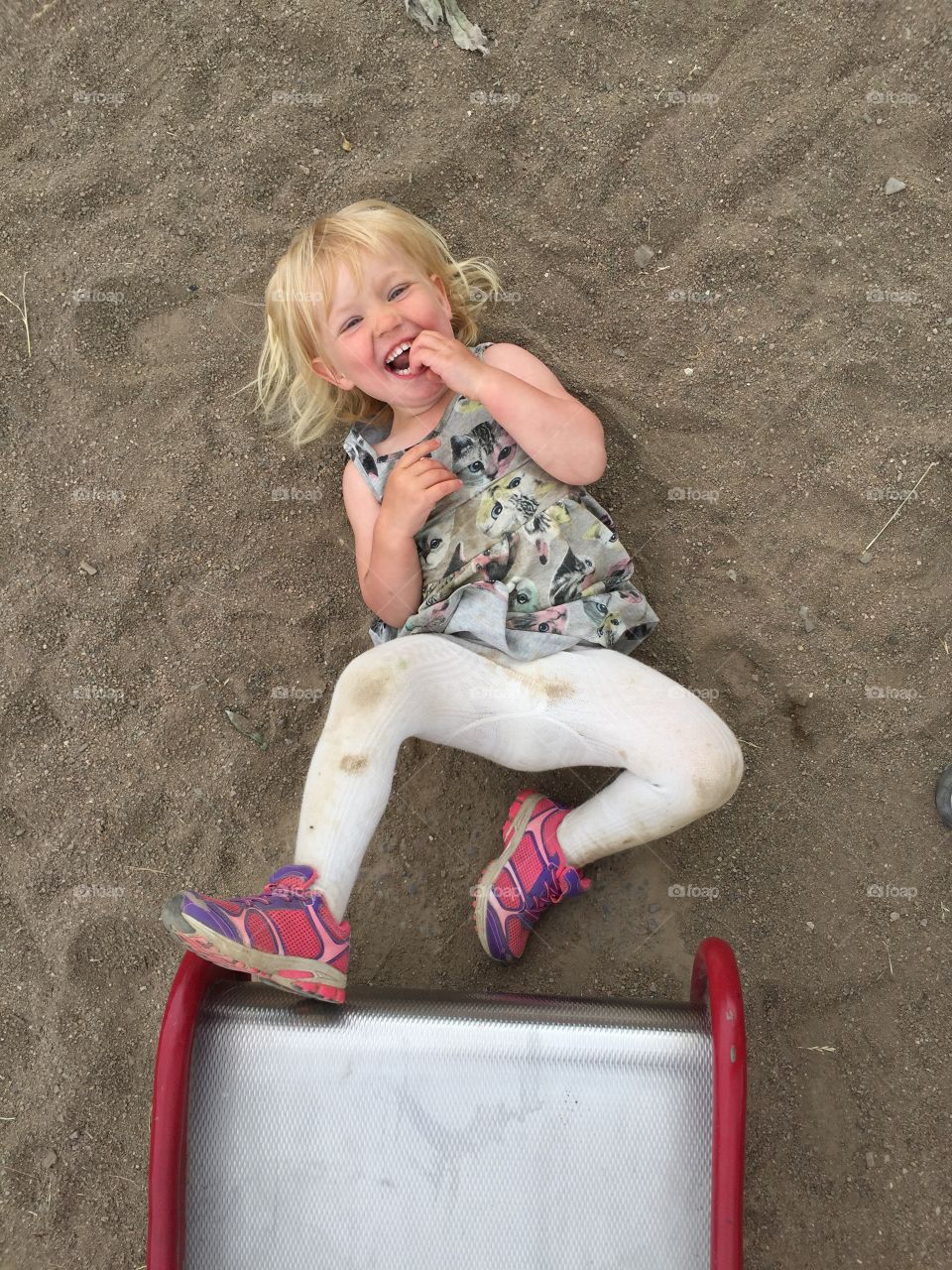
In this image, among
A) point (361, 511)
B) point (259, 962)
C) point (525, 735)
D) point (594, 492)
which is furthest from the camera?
point (594, 492)

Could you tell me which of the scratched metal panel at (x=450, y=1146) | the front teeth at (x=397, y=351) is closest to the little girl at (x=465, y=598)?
the front teeth at (x=397, y=351)

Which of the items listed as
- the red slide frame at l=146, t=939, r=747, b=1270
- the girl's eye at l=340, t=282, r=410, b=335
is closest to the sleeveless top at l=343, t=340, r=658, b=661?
the girl's eye at l=340, t=282, r=410, b=335

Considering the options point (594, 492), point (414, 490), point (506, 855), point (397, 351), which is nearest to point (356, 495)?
point (414, 490)

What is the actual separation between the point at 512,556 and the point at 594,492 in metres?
0.38

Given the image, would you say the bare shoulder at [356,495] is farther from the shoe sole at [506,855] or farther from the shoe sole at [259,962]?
the shoe sole at [259,962]

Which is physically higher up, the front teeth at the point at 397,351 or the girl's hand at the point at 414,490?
the front teeth at the point at 397,351

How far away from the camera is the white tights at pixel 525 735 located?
1.75 m

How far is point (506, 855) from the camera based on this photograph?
207 cm

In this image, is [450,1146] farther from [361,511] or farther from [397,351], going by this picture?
[397,351]

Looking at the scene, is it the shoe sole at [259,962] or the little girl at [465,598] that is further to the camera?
the little girl at [465,598]

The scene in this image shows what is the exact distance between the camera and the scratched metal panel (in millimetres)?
1518

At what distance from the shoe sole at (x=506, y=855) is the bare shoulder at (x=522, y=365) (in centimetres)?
89

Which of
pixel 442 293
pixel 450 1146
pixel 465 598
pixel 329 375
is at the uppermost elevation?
pixel 442 293

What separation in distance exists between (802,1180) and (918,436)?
1631 mm
